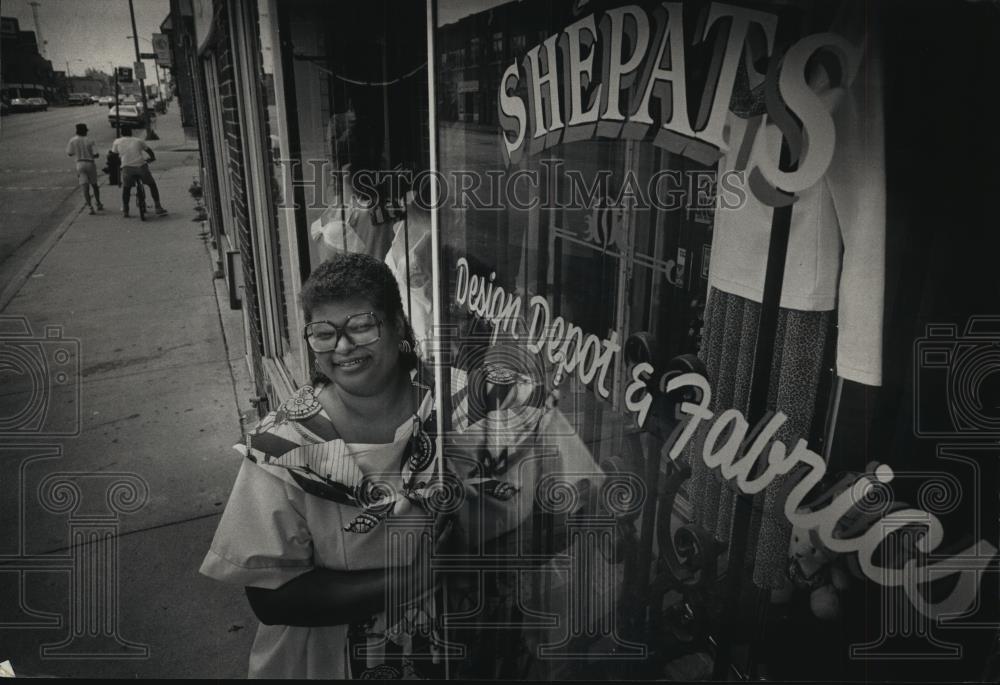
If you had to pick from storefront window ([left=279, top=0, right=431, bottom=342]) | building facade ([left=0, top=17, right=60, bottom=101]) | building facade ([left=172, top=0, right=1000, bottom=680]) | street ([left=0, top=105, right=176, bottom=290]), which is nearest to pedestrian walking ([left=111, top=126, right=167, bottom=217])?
street ([left=0, top=105, right=176, bottom=290])

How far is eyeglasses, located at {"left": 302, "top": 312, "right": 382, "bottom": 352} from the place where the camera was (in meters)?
1.61

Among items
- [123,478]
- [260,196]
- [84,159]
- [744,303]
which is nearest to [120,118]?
[84,159]

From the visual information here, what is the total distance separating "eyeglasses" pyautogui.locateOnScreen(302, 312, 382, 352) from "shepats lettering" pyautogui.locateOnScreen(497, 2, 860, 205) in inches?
30.4

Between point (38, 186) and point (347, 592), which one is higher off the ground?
point (38, 186)

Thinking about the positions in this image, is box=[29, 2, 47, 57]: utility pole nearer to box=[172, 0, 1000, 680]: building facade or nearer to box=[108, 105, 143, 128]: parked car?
box=[172, 0, 1000, 680]: building facade

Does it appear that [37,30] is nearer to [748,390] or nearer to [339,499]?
[339,499]

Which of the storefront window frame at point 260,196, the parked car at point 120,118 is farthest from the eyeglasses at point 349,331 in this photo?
the parked car at point 120,118

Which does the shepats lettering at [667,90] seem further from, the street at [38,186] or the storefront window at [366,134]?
the street at [38,186]

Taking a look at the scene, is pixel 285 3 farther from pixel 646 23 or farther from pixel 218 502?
pixel 218 502

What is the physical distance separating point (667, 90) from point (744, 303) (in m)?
0.56

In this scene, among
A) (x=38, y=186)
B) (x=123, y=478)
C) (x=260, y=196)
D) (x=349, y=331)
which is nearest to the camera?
(x=349, y=331)

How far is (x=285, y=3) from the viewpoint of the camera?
2941 mm

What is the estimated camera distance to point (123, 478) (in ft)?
11.1

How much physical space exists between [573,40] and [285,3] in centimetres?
192
